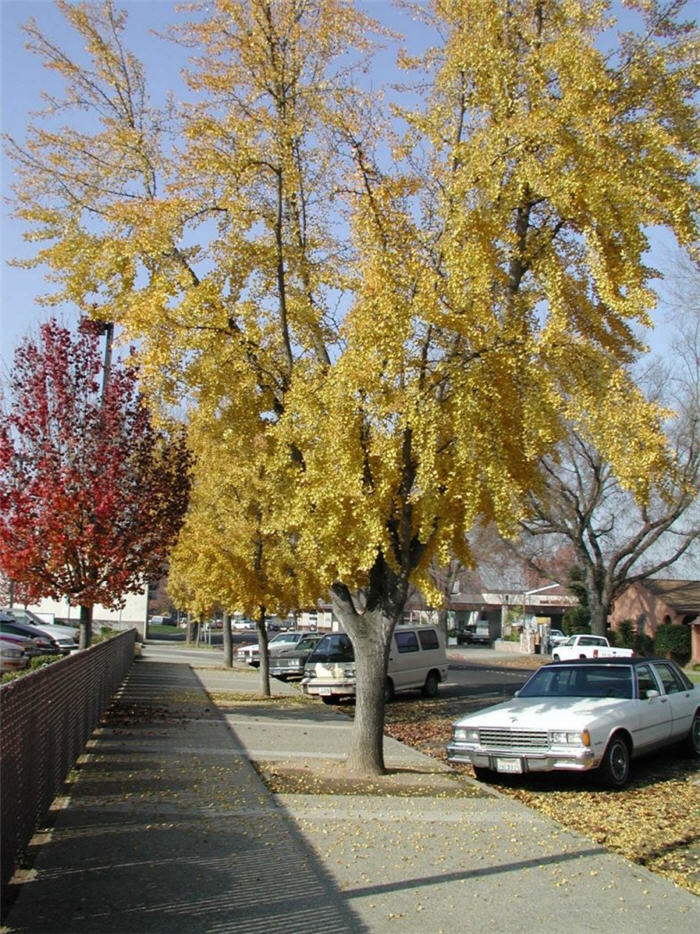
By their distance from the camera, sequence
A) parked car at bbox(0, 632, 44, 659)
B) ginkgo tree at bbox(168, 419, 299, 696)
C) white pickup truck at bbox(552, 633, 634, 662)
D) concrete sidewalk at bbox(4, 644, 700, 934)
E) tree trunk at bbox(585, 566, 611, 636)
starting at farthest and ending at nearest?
tree trunk at bbox(585, 566, 611, 636) < white pickup truck at bbox(552, 633, 634, 662) < parked car at bbox(0, 632, 44, 659) < ginkgo tree at bbox(168, 419, 299, 696) < concrete sidewalk at bbox(4, 644, 700, 934)

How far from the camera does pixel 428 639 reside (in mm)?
23797

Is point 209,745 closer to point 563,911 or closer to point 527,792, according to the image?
point 527,792

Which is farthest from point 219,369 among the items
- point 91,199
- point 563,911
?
point 563,911

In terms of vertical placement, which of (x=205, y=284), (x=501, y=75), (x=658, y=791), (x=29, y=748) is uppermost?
(x=501, y=75)

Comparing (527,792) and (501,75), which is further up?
(501,75)

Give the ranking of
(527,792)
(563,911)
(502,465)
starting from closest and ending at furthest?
(563,911), (502,465), (527,792)

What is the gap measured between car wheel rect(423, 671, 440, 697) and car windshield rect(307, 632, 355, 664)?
2.40 m

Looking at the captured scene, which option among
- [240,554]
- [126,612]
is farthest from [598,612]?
[126,612]

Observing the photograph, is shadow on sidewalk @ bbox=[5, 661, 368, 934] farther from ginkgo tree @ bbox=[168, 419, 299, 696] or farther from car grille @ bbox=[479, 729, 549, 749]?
ginkgo tree @ bbox=[168, 419, 299, 696]

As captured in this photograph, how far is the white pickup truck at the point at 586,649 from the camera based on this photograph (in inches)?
1549

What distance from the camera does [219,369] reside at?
1117cm

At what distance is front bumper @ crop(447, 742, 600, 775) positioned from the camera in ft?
33.6

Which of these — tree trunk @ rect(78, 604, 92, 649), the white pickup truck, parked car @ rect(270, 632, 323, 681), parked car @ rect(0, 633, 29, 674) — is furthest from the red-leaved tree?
the white pickup truck

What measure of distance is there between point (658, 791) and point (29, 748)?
7.43 meters
